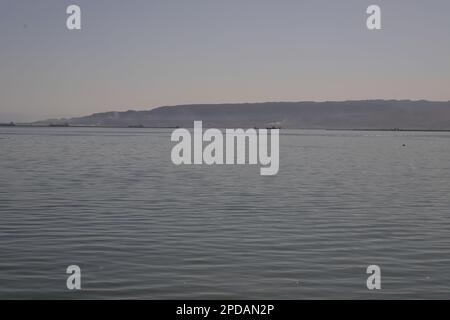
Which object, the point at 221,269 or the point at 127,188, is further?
the point at 127,188

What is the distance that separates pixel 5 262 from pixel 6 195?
16.4 metres

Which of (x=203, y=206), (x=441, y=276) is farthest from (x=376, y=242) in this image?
(x=203, y=206)

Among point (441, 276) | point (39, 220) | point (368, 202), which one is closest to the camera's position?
point (441, 276)

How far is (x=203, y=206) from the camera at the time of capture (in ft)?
97.3

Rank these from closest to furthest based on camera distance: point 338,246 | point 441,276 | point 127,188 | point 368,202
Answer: point 441,276
point 338,246
point 368,202
point 127,188

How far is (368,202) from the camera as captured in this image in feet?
106
